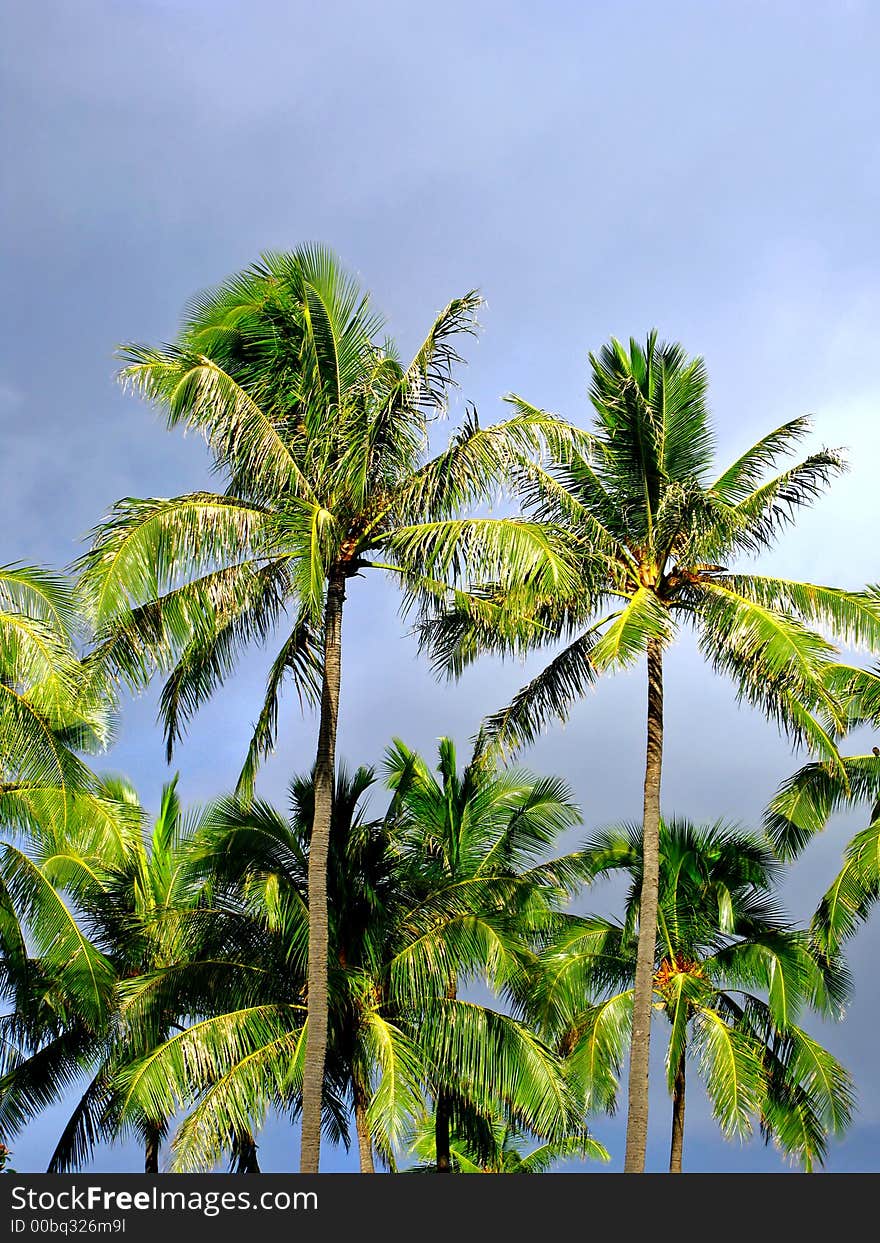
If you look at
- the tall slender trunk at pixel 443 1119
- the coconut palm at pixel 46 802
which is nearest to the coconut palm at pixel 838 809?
the tall slender trunk at pixel 443 1119

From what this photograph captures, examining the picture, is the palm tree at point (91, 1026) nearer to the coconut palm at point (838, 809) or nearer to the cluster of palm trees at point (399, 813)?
the cluster of palm trees at point (399, 813)

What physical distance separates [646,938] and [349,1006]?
439cm

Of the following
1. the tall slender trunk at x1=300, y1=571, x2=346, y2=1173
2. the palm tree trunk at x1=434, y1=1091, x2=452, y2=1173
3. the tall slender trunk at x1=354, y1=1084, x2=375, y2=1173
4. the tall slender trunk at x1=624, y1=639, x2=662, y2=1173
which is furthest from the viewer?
the palm tree trunk at x1=434, y1=1091, x2=452, y2=1173

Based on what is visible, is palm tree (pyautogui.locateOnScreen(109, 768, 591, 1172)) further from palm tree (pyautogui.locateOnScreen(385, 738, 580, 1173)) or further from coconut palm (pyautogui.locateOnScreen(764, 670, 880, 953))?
coconut palm (pyautogui.locateOnScreen(764, 670, 880, 953))

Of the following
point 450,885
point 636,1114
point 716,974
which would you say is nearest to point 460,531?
point 450,885

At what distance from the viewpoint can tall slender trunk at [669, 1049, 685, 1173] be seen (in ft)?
82.6

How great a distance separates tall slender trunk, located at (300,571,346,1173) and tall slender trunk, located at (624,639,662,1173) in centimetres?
391

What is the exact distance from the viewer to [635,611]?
1905 cm

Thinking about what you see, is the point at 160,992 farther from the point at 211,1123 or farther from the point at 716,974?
the point at 716,974

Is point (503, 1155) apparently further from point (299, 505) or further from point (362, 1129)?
point (299, 505)

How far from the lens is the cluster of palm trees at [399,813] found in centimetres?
1862

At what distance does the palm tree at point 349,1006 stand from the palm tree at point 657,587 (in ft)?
7.70

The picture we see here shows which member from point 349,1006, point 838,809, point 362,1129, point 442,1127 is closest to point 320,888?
point 349,1006

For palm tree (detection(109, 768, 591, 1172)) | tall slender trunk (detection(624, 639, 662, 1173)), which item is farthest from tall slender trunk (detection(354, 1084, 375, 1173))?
tall slender trunk (detection(624, 639, 662, 1173))
